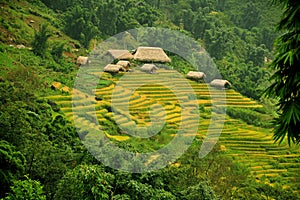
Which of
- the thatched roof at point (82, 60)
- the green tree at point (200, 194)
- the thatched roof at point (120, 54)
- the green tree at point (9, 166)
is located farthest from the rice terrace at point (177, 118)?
the green tree at point (200, 194)

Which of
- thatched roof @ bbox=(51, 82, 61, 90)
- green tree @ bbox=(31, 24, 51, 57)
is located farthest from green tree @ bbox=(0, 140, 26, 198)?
green tree @ bbox=(31, 24, 51, 57)

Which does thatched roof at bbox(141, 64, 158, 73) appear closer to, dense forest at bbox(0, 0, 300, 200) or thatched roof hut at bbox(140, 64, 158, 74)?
thatched roof hut at bbox(140, 64, 158, 74)

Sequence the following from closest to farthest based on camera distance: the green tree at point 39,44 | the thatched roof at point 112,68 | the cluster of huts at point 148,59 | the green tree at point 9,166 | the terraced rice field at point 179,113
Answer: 1. the green tree at point 9,166
2. the terraced rice field at point 179,113
3. the green tree at point 39,44
4. the thatched roof at point 112,68
5. the cluster of huts at point 148,59

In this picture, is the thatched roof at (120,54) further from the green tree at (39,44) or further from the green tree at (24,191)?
the green tree at (24,191)

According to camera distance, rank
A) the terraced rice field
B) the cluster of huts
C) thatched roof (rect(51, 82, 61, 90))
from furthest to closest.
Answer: the cluster of huts < thatched roof (rect(51, 82, 61, 90)) < the terraced rice field

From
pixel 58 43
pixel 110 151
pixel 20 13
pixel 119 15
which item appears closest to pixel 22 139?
pixel 110 151
